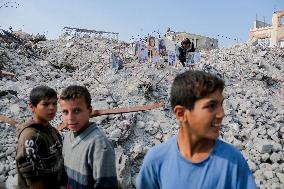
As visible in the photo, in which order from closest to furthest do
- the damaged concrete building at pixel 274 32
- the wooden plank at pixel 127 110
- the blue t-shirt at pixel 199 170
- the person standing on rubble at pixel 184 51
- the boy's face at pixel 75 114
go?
the blue t-shirt at pixel 199 170, the boy's face at pixel 75 114, the wooden plank at pixel 127 110, the person standing on rubble at pixel 184 51, the damaged concrete building at pixel 274 32

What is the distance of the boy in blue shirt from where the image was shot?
5.16 ft

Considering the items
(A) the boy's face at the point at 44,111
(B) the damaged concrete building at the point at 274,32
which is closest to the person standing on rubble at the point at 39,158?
(A) the boy's face at the point at 44,111

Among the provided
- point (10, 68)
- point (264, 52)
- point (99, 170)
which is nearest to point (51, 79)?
point (10, 68)

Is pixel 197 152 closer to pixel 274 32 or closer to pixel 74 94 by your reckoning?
pixel 74 94

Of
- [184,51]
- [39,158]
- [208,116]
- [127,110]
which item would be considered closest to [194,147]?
[208,116]

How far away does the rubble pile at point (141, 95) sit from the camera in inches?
229

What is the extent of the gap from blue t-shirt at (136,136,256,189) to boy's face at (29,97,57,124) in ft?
4.29

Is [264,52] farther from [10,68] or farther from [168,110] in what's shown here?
[10,68]

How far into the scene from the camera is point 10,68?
32.7 feet

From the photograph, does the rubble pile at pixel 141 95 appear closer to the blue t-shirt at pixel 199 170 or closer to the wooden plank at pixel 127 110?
the wooden plank at pixel 127 110

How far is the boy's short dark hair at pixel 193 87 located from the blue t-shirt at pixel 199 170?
213mm

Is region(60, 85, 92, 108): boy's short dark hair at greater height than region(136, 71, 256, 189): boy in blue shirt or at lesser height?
greater

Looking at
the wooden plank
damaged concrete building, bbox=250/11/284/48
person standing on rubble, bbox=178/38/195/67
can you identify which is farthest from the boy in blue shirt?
damaged concrete building, bbox=250/11/284/48

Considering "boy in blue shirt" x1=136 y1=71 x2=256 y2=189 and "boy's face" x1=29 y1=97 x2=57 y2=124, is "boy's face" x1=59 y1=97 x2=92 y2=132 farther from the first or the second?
"boy in blue shirt" x1=136 y1=71 x2=256 y2=189
